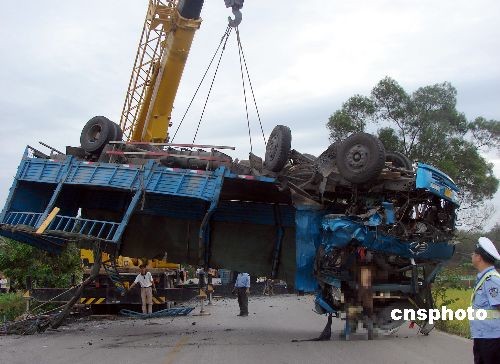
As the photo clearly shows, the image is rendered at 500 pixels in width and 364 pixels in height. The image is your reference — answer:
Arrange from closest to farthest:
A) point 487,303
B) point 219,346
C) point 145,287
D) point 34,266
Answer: point 487,303, point 219,346, point 145,287, point 34,266

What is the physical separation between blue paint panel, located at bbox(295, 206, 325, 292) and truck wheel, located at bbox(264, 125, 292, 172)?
0.82 metres

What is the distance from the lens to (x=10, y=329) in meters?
12.3

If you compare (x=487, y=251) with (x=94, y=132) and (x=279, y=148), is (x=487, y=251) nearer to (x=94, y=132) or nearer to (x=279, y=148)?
(x=279, y=148)

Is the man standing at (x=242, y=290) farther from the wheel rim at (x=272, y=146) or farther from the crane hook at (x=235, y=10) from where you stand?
the wheel rim at (x=272, y=146)

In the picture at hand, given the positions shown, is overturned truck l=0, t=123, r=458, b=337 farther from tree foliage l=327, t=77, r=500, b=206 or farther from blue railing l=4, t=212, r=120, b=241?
tree foliage l=327, t=77, r=500, b=206

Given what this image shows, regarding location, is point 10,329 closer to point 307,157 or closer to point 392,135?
point 307,157

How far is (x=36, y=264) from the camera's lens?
1822cm

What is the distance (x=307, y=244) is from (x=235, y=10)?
6.03 metres

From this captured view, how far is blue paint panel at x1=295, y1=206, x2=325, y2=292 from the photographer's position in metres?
10.2

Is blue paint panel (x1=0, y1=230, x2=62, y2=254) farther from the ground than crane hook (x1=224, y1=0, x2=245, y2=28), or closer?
closer

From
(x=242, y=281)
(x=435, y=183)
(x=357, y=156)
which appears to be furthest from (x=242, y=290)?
(x=435, y=183)

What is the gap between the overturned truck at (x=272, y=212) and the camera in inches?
380

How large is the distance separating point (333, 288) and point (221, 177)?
265 cm

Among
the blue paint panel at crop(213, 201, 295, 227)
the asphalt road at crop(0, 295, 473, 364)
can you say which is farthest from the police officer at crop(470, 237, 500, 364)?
the blue paint panel at crop(213, 201, 295, 227)
